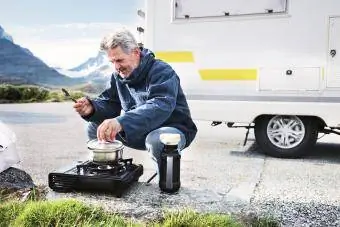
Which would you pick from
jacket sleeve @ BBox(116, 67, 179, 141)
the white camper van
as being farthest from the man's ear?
the white camper van

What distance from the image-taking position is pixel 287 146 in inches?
243

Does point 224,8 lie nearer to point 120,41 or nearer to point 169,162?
point 120,41

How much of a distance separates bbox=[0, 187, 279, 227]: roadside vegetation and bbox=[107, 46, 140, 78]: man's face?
93 centimetres

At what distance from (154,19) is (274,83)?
1813 millimetres

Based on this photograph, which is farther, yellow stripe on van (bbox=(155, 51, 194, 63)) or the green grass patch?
yellow stripe on van (bbox=(155, 51, 194, 63))

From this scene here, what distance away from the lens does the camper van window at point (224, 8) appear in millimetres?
5984

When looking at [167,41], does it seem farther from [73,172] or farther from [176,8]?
[73,172]

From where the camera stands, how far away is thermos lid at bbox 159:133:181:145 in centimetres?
300

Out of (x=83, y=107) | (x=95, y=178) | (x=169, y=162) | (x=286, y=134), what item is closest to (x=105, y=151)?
(x=95, y=178)

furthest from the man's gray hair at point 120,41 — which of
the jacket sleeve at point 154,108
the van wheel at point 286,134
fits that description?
the van wheel at point 286,134

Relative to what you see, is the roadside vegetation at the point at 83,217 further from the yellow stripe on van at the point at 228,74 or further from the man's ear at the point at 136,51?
the yellow stripe on van at the point at 228,74

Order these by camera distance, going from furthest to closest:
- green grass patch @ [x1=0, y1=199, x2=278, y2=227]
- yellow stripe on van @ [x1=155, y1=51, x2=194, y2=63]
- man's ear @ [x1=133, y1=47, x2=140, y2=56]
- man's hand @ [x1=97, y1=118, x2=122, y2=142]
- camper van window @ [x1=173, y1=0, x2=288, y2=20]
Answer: yellow stripe on van @ [x1=155, y1=51, x2=194, y2=63], camper van window @ [x1=173, y1=0, x2=288, y2=20], man's ear @ [x1=133, y1=47, x2=140, y2=56], man's hand @ [x1=97, y1=118, x2=122, y2=142], green grass patch @ [x1=0, y1=199, x2=278, y2=227]

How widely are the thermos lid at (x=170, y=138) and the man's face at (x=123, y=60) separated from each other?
0.53 meters

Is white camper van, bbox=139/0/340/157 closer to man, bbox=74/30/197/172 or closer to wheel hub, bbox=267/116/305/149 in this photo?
wheel hub, bbox=267/116/305/149
